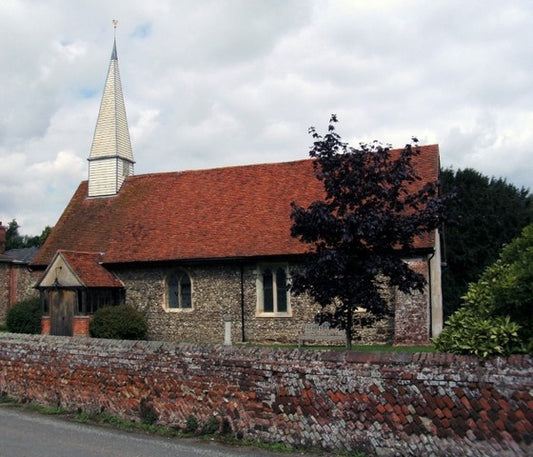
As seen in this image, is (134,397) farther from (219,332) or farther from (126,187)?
(126,187)

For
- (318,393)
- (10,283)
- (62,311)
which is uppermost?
(10,283)

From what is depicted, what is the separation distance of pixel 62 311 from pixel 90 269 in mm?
1875

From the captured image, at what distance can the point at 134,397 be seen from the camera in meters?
9.53

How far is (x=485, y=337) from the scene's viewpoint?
22.8 feet

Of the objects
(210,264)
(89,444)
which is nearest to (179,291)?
(210,264)

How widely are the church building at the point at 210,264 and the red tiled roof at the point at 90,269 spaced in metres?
0.05

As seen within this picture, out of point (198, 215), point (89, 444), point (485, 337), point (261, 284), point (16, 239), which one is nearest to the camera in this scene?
point (485, 337)

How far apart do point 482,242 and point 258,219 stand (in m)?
19.3

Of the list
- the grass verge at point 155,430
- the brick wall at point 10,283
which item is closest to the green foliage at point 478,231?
the brick wall at point 10,283

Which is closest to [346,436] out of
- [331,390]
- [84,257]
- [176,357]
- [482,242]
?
[331,390]

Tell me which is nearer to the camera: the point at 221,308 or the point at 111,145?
the point at 221,308

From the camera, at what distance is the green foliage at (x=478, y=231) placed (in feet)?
117

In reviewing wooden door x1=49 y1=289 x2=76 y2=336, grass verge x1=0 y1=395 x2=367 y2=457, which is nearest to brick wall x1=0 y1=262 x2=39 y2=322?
wooden door x1=49 y1=289 x2=76 y2=336

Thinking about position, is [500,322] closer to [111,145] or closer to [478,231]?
[111,145]
